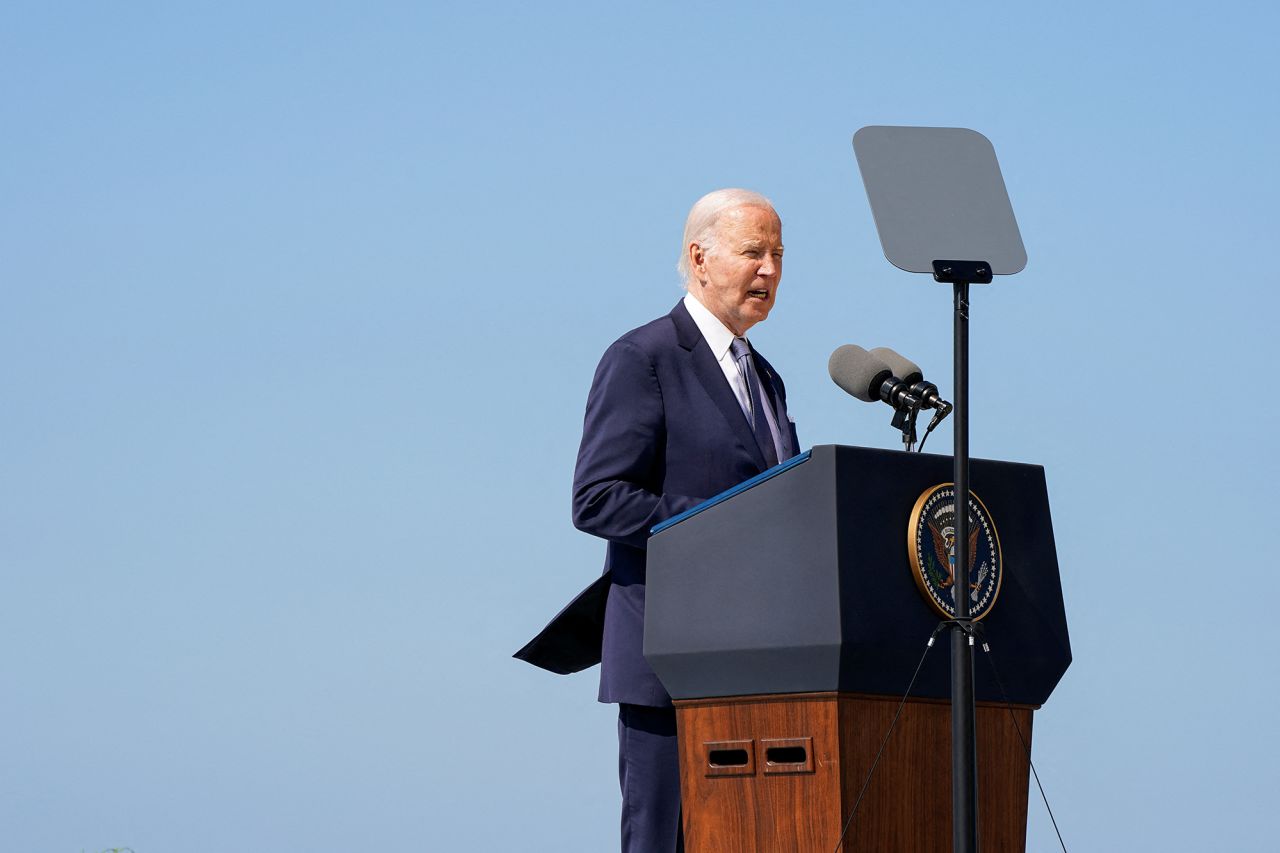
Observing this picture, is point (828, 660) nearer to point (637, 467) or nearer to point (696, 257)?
point (637, 467)

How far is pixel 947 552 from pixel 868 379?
347 mm

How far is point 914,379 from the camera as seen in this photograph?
2.55 meters

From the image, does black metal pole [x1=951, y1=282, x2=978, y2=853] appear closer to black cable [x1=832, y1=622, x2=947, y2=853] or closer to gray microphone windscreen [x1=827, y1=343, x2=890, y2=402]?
black cable [x1=832, y1=622, x2=947, y2=853]

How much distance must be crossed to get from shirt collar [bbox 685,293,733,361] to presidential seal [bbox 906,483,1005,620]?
0.69 meters

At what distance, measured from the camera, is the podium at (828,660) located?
87.8 inches

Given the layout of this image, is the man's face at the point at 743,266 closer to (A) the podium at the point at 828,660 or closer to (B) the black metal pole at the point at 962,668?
(A) the podium at the point at 828,660

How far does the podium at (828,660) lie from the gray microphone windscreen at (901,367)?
0.61 ft

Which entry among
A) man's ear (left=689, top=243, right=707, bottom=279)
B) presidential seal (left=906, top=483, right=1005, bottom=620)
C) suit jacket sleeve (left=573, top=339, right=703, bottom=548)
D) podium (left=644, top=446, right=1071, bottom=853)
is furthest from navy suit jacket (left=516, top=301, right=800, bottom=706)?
Answer: presidential seal (left=906, top=483, right=1005, bottom=620)

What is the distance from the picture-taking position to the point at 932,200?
7.80ft

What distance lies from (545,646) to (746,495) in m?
0.72

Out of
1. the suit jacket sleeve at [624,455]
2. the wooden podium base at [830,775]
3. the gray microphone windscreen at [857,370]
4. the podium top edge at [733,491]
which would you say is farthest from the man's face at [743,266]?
the wooden podium base at [830,775]

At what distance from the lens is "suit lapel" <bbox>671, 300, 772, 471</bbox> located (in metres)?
2.87

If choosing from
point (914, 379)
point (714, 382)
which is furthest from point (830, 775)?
point (714, 382)

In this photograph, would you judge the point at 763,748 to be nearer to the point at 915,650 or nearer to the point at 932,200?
the point at 915,650
